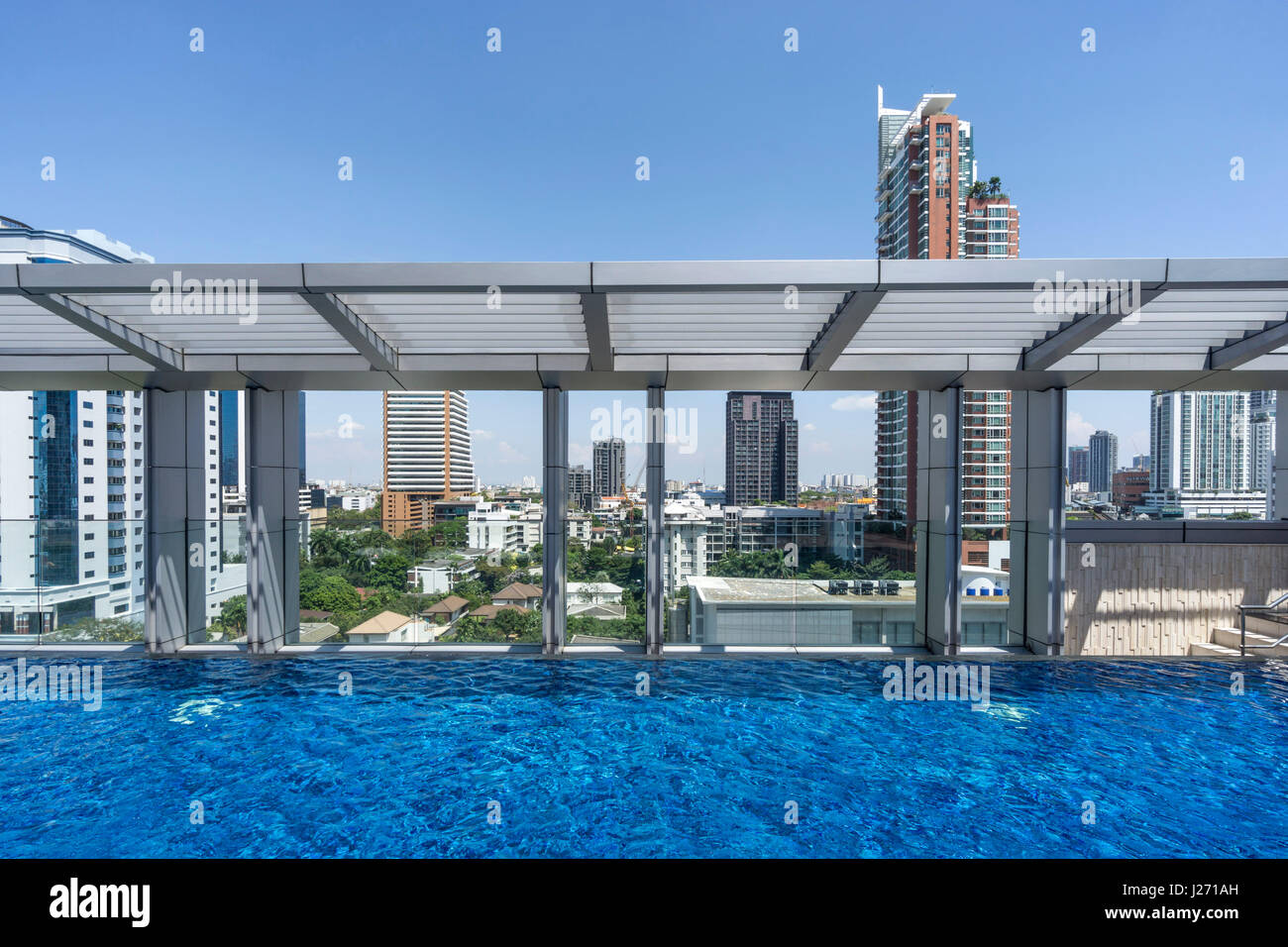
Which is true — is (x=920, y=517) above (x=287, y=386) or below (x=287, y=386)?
below

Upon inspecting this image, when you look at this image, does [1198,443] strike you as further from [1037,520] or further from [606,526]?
[606,526]

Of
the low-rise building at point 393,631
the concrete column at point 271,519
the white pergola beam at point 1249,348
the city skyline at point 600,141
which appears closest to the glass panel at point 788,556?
the city skyline at point 600,141

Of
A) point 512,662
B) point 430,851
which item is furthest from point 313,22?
point 430,851

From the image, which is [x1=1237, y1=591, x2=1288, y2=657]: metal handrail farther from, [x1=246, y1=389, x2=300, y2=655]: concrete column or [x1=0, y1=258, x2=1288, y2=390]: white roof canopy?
[x1=246, y1=389, x2=300, y2=655]: concrete column

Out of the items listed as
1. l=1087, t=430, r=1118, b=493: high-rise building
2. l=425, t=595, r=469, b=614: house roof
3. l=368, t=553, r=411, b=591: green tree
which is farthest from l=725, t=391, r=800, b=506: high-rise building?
l=1087, t=430, r=1118, b=493: high-rise building

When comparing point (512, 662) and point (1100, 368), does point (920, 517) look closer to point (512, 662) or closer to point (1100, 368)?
point (1100, 368)

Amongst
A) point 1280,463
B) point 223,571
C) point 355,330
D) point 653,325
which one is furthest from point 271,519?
point 1280,463
